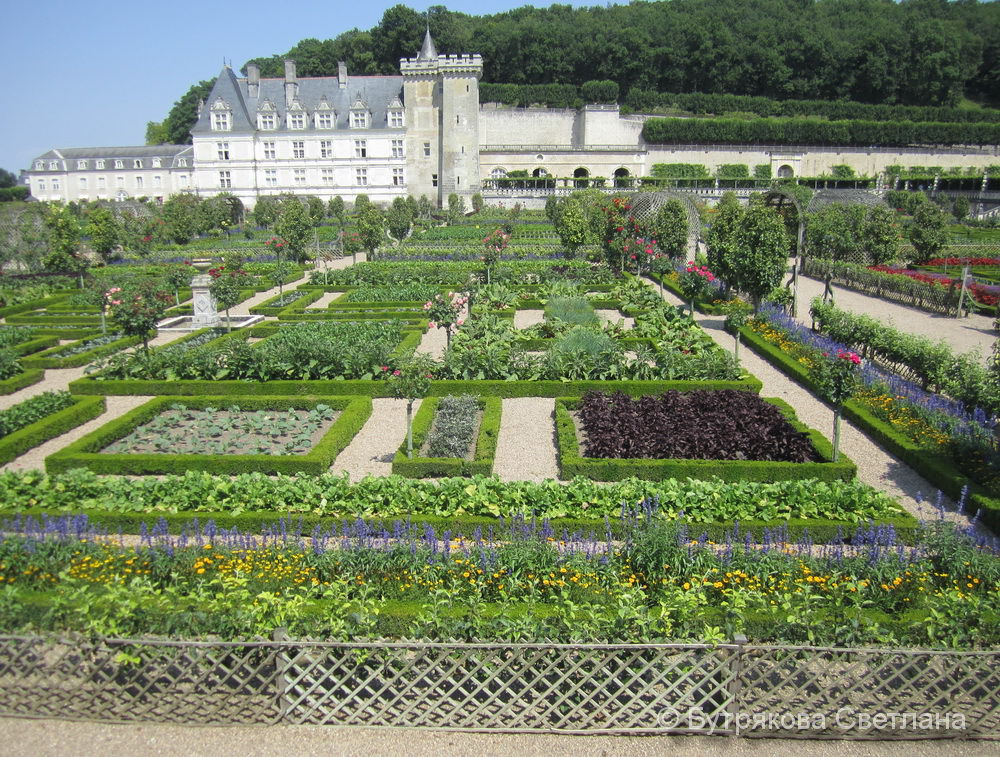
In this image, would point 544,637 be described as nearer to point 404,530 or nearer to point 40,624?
point 404,530

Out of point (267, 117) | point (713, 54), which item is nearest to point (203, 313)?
point (267, 117)

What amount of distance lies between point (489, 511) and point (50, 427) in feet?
28.1

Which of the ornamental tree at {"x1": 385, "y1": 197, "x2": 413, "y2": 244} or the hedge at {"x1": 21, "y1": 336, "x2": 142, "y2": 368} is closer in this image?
the hedge at {"x1": 21, "y1": 336, "x2": 142, "y2": 368}

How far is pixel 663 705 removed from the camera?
6.07 metres

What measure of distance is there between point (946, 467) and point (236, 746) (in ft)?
32.8

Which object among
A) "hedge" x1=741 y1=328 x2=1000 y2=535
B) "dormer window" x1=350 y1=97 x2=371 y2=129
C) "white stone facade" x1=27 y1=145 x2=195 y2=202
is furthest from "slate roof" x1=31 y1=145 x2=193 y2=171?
"hedge" x1=741 y1=328 x2=1000 y2=535

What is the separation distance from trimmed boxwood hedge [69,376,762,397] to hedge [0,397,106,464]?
31.8 inches

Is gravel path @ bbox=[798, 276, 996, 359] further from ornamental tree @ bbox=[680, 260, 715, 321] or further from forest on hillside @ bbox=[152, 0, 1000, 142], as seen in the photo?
forest on hillside @ bbox=[152, 0, 1000, 142]

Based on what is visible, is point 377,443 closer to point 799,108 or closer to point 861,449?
point 861,449

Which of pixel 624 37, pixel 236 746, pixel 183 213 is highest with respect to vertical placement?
pixel 624 37

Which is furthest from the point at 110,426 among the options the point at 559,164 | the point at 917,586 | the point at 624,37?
the point at 624,37

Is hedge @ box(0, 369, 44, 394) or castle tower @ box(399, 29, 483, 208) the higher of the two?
castle tower @ box(399, 29, 483, 208)

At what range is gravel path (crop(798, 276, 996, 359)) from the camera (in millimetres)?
18266

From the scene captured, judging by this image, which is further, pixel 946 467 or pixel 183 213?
pixel 183 213
